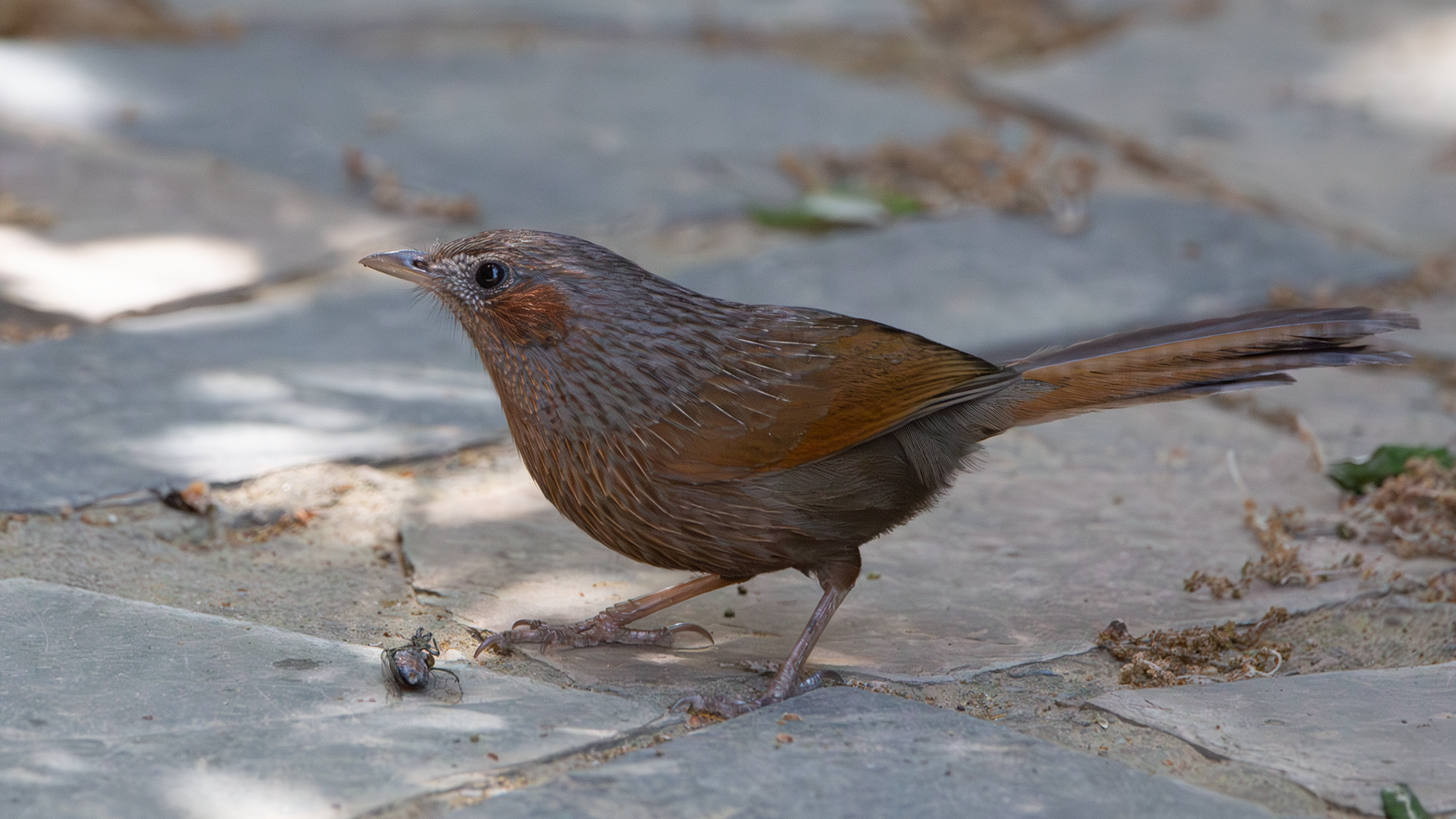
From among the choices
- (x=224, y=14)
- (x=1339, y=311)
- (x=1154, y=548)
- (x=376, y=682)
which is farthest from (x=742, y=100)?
(x=376, y=682)

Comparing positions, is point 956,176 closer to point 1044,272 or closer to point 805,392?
point 1044,272

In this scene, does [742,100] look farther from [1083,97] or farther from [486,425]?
[486,425]

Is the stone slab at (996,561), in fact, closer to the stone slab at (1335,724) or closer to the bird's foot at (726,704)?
the bird's foot at (726,704)

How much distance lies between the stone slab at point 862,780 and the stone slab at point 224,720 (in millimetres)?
187

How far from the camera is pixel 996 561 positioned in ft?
12.1

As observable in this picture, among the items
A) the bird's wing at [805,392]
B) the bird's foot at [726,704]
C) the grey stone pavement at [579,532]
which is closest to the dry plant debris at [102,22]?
the grey stone pavement at [579,532]

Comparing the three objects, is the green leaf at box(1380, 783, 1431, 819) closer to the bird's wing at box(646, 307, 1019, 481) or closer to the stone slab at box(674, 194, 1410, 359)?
the bird's wing at box(646, 307, 1019, 481)

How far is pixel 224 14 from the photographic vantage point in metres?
7.36

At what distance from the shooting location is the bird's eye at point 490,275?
3.12m

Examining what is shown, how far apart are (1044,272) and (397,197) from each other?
263 cm

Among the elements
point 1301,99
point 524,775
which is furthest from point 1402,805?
point 1301,99

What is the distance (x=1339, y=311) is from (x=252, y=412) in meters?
2.99

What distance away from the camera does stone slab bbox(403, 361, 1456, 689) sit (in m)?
3.21

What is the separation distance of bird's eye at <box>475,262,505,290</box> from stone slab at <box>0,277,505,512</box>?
108 cm
